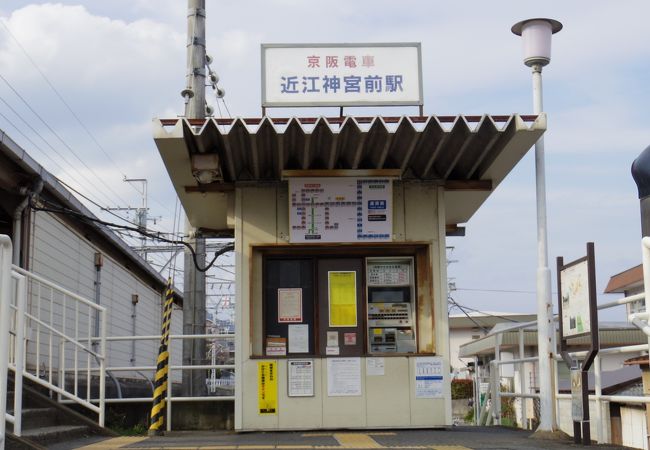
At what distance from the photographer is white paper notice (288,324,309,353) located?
916 cm

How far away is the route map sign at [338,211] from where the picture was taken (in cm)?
916

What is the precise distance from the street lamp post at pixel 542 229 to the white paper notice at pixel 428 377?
1.15 m

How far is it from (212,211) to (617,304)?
19.1 feet

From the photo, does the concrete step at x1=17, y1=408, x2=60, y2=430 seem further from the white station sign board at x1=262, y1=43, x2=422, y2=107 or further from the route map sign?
the white station sign board at x1=262, y1=43, x2=422, y2=107

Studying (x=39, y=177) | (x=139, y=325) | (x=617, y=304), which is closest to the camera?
(x=617, y=304)

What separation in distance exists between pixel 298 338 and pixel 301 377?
1.54 feet

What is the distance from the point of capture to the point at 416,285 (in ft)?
30.7

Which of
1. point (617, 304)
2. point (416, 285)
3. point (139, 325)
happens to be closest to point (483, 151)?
point (416, 285)

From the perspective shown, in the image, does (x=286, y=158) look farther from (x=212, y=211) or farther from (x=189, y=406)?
(x=189, y=406)

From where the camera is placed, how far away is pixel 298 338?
30.2ft

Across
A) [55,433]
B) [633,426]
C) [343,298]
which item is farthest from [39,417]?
[633,426]

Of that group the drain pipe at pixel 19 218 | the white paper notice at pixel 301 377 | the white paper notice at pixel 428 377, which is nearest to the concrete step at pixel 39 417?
the white paper notice at pixel 301 377

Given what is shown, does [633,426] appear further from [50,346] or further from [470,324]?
[470,324]

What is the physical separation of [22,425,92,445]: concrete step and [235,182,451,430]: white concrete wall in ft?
5.18
